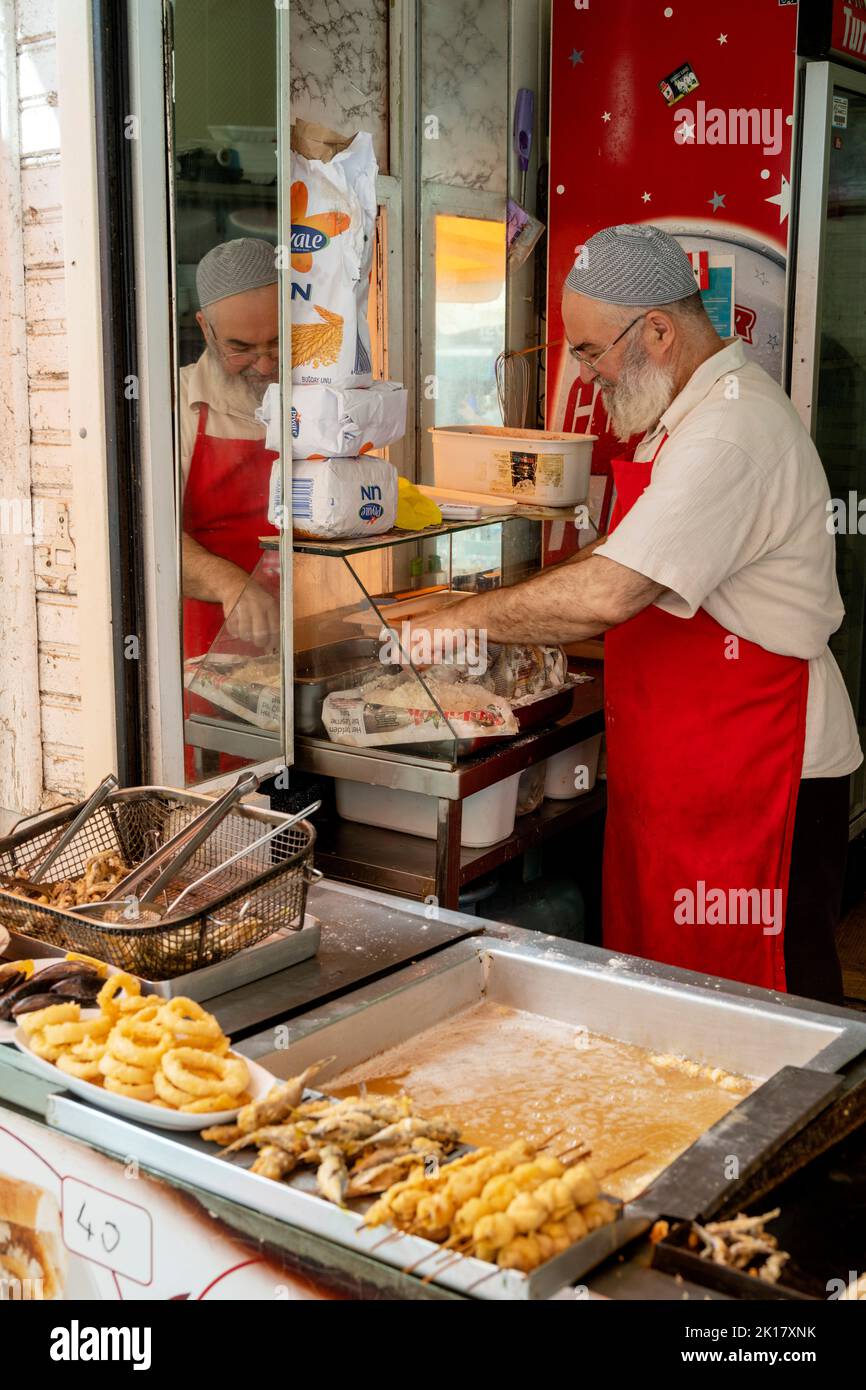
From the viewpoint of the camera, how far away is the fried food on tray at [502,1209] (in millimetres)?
1337

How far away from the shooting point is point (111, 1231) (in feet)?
5.25

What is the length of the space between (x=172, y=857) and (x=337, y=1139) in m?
0.67

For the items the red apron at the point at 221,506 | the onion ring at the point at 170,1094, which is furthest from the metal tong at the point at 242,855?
the red apron at the point at 221,506

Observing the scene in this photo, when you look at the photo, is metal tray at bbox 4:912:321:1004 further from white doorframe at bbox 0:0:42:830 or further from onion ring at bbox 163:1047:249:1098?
white doorframe at bbox 0:0:42:830

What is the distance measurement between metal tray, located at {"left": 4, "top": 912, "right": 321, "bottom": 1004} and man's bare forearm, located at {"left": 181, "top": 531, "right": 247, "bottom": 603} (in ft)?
2.53

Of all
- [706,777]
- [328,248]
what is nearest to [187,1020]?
[706,777]

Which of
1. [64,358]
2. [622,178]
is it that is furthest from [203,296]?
[622,178]

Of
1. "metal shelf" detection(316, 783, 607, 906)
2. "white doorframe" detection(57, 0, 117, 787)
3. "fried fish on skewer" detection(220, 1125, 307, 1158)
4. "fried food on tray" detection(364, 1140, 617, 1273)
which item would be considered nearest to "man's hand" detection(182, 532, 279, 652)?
"white doorframe" detection(57, 0, 117, 787)

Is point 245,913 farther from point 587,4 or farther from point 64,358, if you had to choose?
→ point 587,4

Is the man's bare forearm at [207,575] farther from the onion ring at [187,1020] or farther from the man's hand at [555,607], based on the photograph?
the onion ring at [187,1020]

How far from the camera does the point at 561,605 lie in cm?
286

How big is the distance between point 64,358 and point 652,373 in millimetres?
1212

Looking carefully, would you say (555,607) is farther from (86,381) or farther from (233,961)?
(233,961)

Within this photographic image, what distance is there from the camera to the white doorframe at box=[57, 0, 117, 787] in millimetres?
2375
